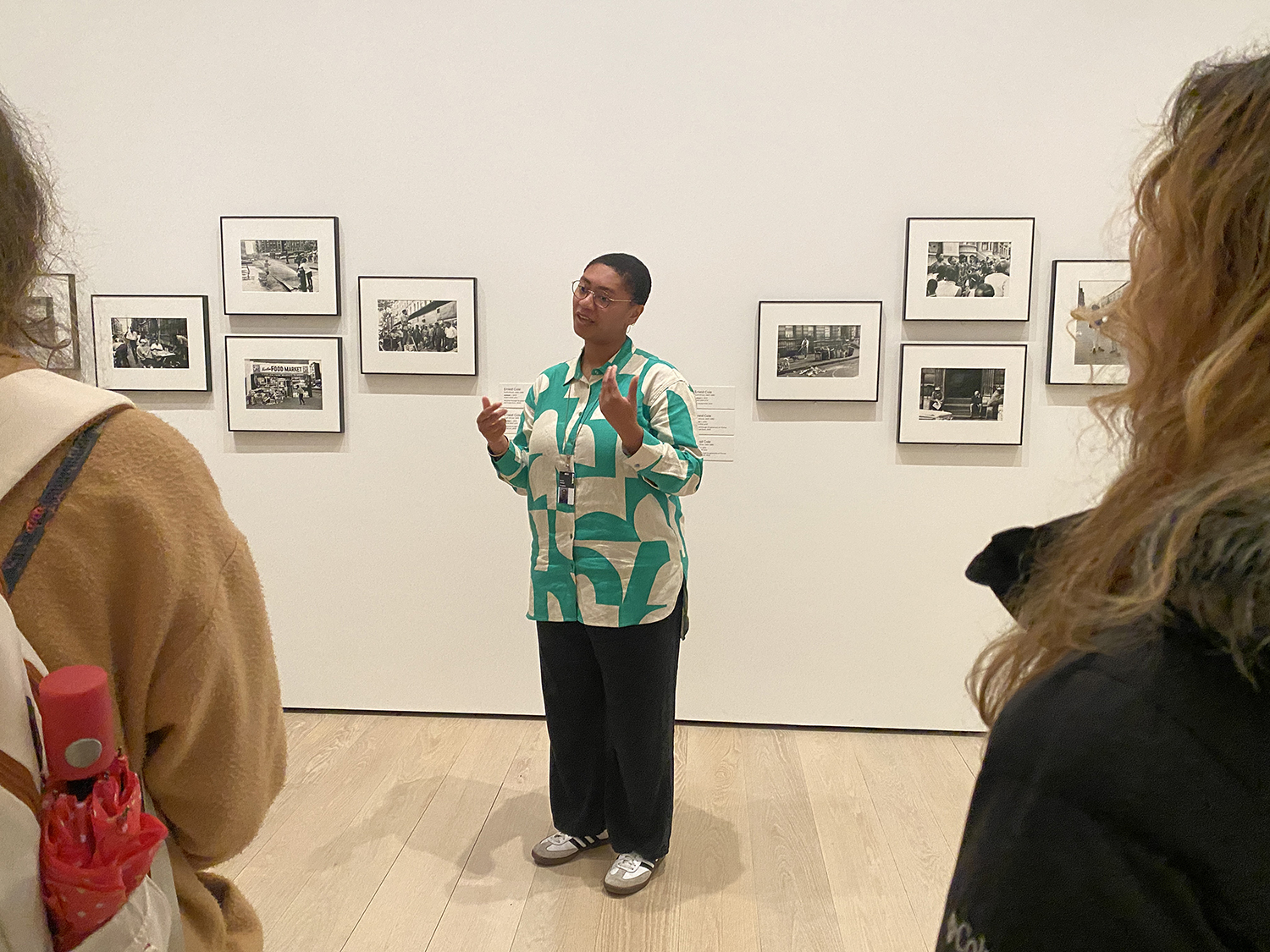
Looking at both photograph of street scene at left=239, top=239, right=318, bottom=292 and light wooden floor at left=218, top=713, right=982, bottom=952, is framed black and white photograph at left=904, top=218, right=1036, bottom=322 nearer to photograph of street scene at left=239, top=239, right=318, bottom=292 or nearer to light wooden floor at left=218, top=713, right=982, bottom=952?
light wooden floor at left=218, top=713, right=982, bottom=952

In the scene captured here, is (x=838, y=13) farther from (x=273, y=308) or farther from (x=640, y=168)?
(x=273, y=308)

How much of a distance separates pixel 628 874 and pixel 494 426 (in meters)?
1.32

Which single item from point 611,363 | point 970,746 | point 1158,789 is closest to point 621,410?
point 611,363

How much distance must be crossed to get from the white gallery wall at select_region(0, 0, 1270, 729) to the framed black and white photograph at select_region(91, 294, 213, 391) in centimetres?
6

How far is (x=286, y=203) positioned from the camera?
134 inches

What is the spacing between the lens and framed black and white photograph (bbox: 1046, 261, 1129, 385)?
3217 millimetres

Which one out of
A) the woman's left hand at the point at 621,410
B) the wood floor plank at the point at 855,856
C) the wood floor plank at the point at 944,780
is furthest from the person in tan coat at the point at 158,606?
the wood floor plank at the point at 944,780

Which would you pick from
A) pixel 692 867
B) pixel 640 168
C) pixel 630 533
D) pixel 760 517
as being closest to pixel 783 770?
pixel 692 867

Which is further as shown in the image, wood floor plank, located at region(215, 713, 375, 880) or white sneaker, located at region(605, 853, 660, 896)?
wood floor plank, located at region(215, 713, 375, 880)

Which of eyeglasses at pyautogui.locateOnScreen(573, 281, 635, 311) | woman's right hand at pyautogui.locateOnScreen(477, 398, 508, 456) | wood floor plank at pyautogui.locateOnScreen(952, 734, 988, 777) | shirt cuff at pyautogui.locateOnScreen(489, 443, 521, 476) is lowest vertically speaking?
wood floor plank at pyautogui.locateOnScreen(952, 734, 988, 777)

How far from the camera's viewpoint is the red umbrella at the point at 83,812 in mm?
660

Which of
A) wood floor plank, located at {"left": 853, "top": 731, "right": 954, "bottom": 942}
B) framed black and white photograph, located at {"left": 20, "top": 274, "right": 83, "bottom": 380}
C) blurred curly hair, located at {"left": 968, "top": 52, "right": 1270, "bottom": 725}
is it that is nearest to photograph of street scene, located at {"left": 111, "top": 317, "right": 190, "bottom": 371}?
framed black and white photograph, located at {"left": 20, "top": 274, "right": 83, "bottom": 380}

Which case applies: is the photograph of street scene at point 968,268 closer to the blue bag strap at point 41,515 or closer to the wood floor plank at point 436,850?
the wood floor plank at point 436,850

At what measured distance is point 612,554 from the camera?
7.70ft
